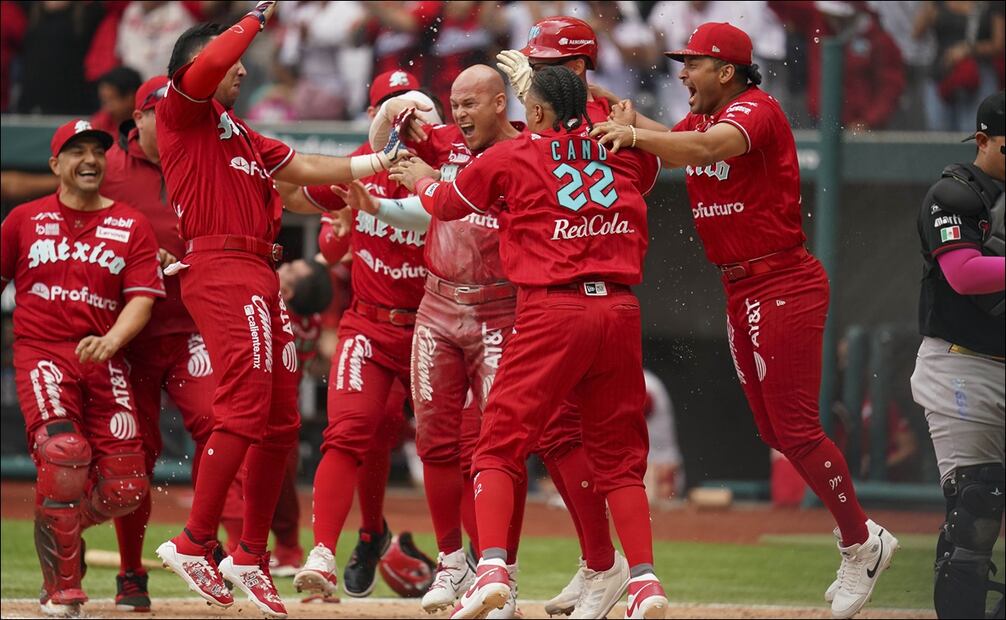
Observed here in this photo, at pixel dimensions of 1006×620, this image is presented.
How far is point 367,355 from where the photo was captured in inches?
259

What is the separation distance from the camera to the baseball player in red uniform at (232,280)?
18.7 ft

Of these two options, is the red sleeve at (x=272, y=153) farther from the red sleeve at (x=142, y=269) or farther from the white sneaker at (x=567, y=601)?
the white sneaker at (x=567, y=601)

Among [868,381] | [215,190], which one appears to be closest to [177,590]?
[215,190]

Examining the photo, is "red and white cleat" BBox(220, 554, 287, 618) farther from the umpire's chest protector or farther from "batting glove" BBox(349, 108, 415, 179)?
the umpire's chest protector

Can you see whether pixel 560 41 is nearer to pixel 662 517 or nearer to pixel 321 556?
pixel 321 556

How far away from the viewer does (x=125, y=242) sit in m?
6.82

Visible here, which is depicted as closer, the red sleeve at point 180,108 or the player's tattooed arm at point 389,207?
the red sleeve at point 180,108

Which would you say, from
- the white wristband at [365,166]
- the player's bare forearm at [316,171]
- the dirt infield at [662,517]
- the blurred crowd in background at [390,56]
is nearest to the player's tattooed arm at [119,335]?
the player's bare forearm at [316,171]

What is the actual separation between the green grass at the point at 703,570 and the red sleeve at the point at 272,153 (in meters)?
2.46

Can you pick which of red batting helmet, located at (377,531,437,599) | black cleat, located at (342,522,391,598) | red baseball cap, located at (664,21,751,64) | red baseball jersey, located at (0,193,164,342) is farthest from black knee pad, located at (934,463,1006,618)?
red baseball jersey, located at (0,193,164,342)

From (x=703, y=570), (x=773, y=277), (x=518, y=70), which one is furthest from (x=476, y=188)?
(x=703, y=570)

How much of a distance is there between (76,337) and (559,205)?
2596 mm

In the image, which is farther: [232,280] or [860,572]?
[860,572]

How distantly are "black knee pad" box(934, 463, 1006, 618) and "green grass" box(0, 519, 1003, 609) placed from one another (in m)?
1.72
